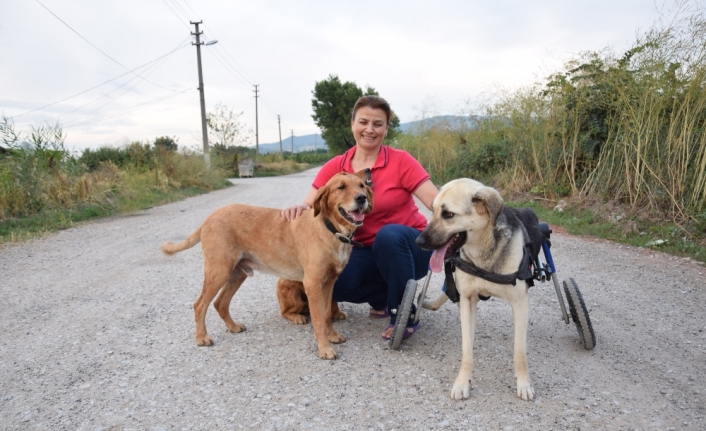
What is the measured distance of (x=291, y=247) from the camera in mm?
3783

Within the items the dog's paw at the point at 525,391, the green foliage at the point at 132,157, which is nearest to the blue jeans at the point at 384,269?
the dog's paw at the point at 525,391

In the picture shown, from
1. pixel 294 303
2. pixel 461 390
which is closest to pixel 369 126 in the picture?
pixel 294 303

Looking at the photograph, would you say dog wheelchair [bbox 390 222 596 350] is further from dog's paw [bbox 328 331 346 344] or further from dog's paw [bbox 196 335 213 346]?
dog's paw [bbox 196 335 213 346]

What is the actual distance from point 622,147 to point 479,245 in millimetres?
6436

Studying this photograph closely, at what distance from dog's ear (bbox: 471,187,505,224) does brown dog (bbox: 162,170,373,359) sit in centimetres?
91

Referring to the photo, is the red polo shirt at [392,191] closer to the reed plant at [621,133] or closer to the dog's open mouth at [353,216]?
the dog's open mouth at [353,216]

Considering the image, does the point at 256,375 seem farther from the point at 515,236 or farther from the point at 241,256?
the point at 515,236

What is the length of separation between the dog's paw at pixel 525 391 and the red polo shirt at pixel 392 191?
1663 mm

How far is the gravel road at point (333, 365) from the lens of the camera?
8.45 ft

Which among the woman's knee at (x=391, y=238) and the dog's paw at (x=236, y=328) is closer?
the woman's knee at (x=391, y=238)

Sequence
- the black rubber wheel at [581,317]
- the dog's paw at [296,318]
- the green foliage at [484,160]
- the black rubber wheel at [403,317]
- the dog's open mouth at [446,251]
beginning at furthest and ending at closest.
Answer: the green foliage at [484,160]
the dog's paw at [296,318]
the black rubber wheel at [403,317]
the black rubber wheel at [581,317]
the dog's open mouth at [446,251]

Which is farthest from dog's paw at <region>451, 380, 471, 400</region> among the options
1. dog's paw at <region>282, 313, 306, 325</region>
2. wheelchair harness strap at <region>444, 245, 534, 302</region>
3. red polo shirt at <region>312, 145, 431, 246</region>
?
dog's paw at <region>282, 313, 306, 325</region>

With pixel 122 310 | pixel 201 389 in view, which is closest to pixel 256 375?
pixel 201 389

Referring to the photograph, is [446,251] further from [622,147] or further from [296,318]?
[622,147]
